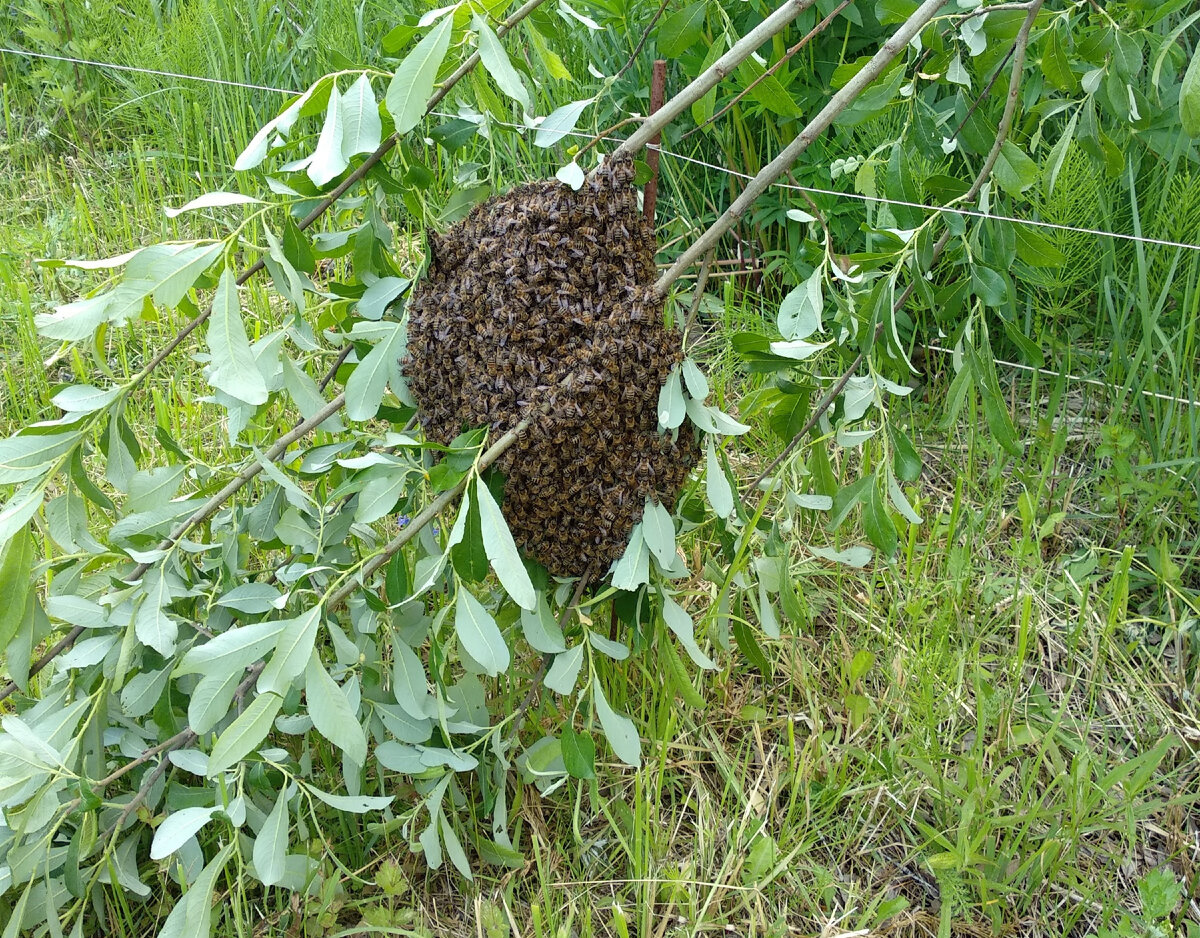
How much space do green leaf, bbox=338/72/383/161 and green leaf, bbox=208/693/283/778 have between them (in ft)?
2.19

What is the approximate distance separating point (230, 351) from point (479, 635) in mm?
460

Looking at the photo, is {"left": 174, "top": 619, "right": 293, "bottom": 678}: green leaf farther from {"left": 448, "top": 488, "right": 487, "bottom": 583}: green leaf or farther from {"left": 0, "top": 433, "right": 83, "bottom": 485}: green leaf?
{"left": 0, "top": 433, "right": 83, "bottom": 485}: green leaf

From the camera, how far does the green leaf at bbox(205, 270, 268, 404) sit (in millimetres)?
1215

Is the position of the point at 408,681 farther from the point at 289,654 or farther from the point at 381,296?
the point at 381,296

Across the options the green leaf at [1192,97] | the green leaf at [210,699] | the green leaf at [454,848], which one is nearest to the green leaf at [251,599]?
the green leaf at [210,699]

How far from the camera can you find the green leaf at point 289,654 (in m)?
1.21

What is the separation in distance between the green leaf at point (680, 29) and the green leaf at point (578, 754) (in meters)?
1.01

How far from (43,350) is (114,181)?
72 centimetres

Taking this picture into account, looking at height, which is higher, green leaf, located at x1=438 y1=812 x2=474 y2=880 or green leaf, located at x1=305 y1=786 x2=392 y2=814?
green leaf, located at x1=305 y1=786 x2=392 y2=814

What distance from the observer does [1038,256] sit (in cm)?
162

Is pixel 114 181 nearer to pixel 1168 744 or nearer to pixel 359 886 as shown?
pixel 359 886

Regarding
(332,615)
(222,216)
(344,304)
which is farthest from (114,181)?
(332,615)

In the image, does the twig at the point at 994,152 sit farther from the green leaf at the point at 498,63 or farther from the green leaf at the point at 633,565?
the green leaf at the point at 498,63

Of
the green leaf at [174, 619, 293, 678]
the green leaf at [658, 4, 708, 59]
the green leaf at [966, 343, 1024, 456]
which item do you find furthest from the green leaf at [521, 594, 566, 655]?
the green leaf at [658, 4, 708, 59]
